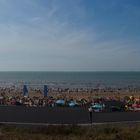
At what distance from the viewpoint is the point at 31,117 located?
874 inches

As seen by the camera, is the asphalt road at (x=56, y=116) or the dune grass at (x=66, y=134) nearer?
the dune grass at (x=66, y=134)

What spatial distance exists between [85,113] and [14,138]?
14.2m

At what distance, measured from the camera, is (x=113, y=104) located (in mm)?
31500

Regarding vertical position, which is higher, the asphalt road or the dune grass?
the dune grass

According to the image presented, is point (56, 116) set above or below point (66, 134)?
below

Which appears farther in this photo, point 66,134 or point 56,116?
point 56,116

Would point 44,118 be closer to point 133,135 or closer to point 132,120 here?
point 132,120

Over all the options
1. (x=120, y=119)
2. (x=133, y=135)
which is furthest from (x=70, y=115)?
(x=133, y=135)

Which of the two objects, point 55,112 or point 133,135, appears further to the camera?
point 55,112

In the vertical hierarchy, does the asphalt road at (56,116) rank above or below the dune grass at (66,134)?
below

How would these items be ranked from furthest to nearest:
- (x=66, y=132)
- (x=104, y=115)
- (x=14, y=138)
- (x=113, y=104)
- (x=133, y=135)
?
(x=113, y=104) → (x=104, y=115) → (x=66, y=132) → (x=133, y=135) → (x=14, y=138)

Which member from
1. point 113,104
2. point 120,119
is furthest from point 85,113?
point 113,104

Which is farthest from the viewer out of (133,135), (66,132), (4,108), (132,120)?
(4,108)

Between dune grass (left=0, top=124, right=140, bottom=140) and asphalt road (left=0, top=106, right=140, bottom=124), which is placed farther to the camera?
asphalt road (left=0, top=106, right=140, bottom=124)
